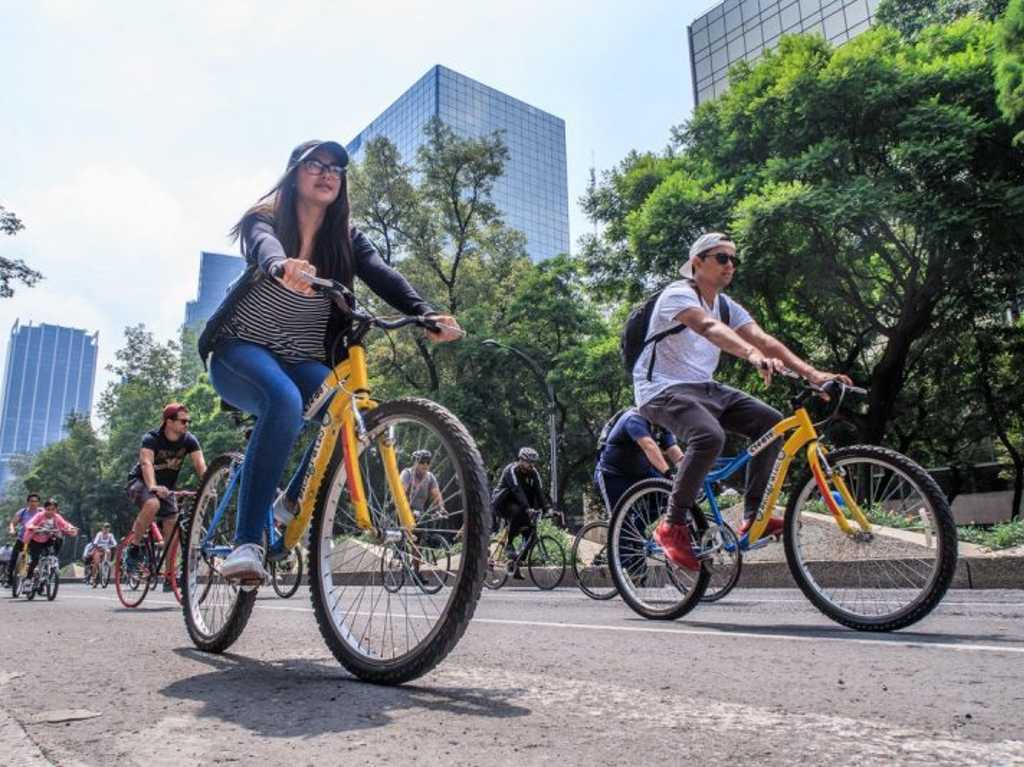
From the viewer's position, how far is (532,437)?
30922 mm

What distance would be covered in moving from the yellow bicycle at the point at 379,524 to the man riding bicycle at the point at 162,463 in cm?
480

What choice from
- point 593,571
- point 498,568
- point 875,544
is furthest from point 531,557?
point 875,544

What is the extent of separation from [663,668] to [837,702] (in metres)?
0.71

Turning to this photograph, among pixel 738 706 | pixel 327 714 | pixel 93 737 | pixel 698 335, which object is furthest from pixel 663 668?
pixel 698 335

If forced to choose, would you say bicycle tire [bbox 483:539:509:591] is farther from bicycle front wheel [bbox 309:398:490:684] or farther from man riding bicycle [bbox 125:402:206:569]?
bicycle front wheel [bbox 309:398:490:684]

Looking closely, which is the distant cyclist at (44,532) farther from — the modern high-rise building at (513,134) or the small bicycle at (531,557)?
the modern high-rise building at (513,134)

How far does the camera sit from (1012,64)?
44.4ft

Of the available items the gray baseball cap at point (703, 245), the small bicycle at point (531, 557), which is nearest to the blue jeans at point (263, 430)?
the gray baseball cap at point (703, 245)

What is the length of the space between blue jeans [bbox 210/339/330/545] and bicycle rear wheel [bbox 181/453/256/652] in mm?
324

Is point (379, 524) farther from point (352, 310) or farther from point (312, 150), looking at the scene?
point (312, 150)

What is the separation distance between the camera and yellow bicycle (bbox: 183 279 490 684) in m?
2.32

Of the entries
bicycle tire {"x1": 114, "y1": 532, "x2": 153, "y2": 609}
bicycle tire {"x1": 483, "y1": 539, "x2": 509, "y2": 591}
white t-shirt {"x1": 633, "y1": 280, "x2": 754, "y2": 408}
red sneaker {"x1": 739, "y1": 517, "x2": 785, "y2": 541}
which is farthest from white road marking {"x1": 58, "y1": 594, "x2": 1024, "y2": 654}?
bicycle tire {"x1": 483, "y1": 539, "x2": 509, "y2": 591}

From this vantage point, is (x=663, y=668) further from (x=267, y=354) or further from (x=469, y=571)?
(x=267, y=354)

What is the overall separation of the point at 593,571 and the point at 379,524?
6.75 meters
